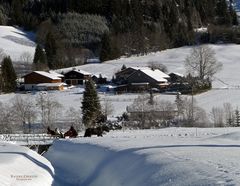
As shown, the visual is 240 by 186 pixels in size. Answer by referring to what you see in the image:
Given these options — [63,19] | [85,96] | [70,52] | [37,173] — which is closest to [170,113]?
[85,96]

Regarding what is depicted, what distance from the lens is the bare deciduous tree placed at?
3748 inches

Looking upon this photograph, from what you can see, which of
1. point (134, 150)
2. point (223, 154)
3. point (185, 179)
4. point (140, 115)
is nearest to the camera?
point (185, 179)

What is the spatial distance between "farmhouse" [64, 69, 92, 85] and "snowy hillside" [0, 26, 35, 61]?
36279 millimetres

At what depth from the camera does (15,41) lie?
149625 mm

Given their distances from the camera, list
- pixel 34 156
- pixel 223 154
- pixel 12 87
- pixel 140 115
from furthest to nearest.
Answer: pixel 12 87 → pixel 140 115 → pixel 34 156 → pixel 223 154

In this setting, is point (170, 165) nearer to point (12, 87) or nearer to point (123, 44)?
point (12, 87)

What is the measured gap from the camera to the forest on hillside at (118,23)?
426 ft

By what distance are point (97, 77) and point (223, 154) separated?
254 ft

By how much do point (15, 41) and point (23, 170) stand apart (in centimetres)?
13268

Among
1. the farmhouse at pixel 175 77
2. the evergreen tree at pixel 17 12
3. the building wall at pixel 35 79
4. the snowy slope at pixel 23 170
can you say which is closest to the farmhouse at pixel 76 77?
the building wall at pixel 35 79

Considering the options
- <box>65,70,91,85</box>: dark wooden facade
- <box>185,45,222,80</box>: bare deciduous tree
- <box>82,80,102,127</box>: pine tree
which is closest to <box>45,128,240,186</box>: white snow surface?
A: <box>82,80,102,127</box>: pine tree

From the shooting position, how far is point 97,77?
93000 mm

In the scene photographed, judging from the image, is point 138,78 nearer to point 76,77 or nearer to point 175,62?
point 76,77

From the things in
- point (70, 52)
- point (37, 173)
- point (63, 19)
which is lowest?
point (37, 173)
